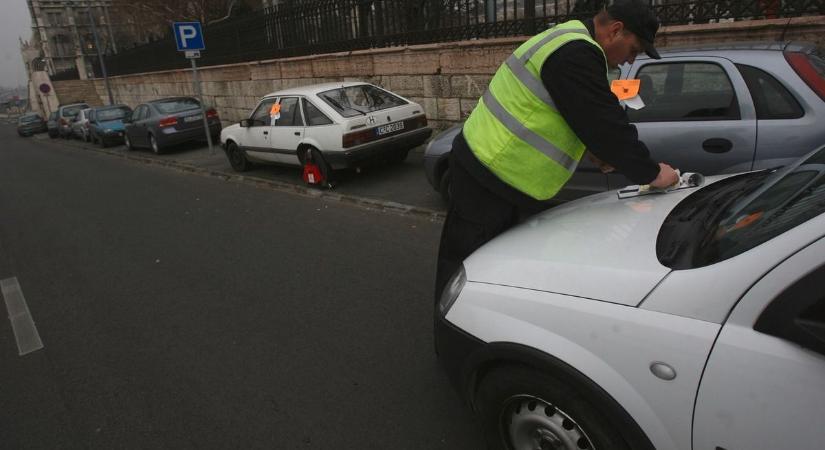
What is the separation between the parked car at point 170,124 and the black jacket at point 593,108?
13637 millimetres

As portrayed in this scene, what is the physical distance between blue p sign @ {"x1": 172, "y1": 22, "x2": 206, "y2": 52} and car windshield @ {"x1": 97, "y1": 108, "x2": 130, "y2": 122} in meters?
8.95

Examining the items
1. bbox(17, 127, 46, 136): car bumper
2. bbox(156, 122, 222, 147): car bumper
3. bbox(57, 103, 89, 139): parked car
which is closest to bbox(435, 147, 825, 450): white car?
bbox(156, 122, 222, 147): car bumper

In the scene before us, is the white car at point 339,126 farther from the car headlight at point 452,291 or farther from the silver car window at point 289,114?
the car headlight at point 452,291

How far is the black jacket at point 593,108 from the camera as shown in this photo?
2.07m

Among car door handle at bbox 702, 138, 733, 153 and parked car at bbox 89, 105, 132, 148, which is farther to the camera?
parked car at bbox 89, 105, 132, 148

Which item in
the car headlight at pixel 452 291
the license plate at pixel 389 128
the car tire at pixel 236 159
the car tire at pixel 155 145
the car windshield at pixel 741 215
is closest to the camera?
the car windshield at pixel 741 215

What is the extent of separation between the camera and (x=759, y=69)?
12.2 feet

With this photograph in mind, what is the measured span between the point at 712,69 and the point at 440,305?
3144 mm

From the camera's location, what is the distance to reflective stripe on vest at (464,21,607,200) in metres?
2.18

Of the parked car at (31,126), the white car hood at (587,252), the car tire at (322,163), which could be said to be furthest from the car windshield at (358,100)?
the parked car at (31,126)

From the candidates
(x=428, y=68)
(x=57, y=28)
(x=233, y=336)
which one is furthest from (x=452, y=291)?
(x=57, y=28)

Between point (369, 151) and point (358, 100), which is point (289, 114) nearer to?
point (358, 100)

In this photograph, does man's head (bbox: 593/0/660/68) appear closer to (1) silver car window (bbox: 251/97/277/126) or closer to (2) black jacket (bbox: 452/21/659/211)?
(2) black jacket (bbox: 452/21/659/211)

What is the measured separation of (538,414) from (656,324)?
0.62 meters
